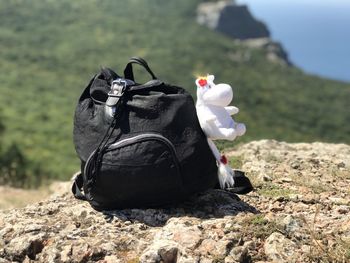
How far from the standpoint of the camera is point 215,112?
3637 millimetres

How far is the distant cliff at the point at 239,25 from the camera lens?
124 m

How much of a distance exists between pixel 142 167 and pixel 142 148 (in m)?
0.12

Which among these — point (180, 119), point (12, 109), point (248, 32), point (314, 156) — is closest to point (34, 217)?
point (180, 119)

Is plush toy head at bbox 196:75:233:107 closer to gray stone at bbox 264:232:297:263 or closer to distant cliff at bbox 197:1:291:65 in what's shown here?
gray stone at bbox 264:232:297:263

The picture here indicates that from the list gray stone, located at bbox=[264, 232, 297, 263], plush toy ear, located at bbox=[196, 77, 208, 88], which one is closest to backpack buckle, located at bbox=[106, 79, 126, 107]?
plush toy ear, located at bbox=[196, 77, 208, 88]

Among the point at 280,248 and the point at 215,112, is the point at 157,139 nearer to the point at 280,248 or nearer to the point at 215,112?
the point at 215,112

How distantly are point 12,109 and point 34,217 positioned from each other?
57.7m

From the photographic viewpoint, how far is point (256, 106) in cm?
7506

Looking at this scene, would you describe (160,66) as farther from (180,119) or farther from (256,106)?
(180,119)

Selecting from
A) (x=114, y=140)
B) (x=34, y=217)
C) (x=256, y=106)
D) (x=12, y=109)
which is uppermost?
(x=114, y=140)

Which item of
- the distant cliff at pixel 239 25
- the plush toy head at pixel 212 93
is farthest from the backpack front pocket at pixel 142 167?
the distant cliff at pixel 239 25

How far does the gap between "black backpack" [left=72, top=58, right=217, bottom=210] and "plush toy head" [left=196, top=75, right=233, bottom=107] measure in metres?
0.10

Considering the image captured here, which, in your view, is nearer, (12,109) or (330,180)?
(330,180)

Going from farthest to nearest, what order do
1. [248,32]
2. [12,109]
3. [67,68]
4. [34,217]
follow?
1. [248,32]
2. [67,68]
3. [12,109]
4. [34,217]
